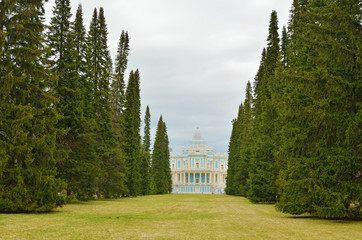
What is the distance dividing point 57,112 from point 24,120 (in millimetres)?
3297

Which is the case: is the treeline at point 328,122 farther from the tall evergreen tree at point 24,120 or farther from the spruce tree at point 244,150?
the spruce tree at point 244,150

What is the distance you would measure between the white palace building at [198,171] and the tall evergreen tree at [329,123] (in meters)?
94.2

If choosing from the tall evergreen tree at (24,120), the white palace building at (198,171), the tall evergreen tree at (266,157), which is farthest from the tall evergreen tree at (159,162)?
the tall evergreen tree at (24,120)

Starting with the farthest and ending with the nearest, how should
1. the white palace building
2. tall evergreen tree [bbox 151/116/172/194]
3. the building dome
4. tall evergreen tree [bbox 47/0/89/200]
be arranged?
the building dome, the white palace building, tall evergreen tree [bbox 151/116/172/194], tall evergreen tree [bbox 47/0/89/200]

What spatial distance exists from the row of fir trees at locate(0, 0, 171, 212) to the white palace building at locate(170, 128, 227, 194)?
64.4m

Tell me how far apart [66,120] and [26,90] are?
884 cm

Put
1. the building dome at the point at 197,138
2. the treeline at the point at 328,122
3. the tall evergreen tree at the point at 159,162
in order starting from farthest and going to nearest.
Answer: the building dome at the point at 197,138 → the tall evergreen tree at the point at 159,162 → the treeline at the point at 328,122

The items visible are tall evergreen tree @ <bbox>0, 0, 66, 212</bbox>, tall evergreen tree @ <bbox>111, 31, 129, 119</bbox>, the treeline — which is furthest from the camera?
tall evergreen tree @ <bbox>111, 31, 129, 119</bbox>

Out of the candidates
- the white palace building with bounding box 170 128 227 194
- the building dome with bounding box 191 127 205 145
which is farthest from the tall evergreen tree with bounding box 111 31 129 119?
the building dome with bounding box 191 127 205 145

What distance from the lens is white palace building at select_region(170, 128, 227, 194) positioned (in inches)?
4358

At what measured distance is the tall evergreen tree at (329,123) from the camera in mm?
14797

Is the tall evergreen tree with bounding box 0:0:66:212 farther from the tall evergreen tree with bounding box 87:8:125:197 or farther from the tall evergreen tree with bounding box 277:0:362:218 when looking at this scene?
the tall evergreen tree with bounding box 87:8:125:197

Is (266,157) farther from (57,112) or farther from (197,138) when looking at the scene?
(197,138)

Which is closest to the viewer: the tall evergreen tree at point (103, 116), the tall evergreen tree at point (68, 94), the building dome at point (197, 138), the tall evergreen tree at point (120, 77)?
the tall evergreen tree at point (68, 94)
